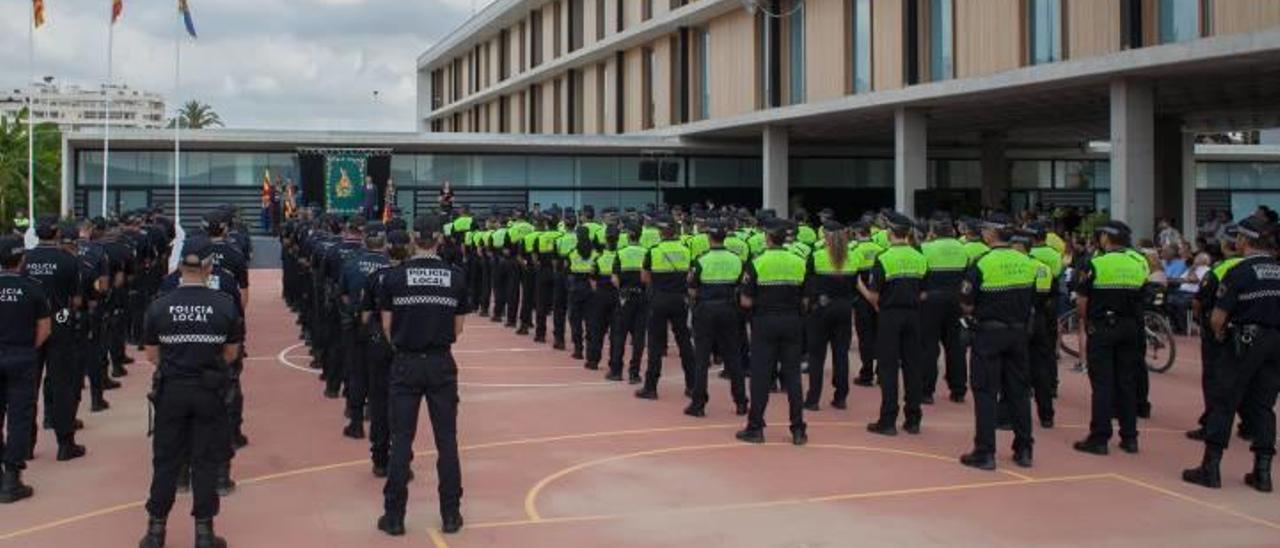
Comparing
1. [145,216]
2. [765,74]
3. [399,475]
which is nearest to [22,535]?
[399,475]

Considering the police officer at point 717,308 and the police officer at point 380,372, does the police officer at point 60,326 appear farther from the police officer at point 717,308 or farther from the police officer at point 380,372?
the police officer at point 717,308

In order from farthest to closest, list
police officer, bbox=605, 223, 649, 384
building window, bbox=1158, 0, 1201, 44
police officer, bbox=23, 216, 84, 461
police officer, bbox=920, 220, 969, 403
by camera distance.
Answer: building window, bbox=1158, 0, 1201, 44 → police officer, bbox=605, 223, 649, 384 → police officer, bbox=920, 220, 969, 403 → police officer, bbox=23, 216, 84, 461

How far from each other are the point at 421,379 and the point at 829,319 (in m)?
6.37

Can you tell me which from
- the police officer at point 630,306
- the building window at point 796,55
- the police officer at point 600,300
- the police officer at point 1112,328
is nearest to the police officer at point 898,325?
the police officer at point 1112,328

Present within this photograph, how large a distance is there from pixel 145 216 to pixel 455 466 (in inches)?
611

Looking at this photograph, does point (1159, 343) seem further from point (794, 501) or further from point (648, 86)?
point (648, 86)

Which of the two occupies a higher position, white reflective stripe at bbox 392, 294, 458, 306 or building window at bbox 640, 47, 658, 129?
building window at bbox 640, 47, 658, 129

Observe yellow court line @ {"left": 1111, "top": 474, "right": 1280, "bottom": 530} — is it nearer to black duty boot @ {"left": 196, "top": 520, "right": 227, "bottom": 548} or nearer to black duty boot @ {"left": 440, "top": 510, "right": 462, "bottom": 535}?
black duty boot @ {"left": 440, "top": 510, "right": 462, "bottom": 535}

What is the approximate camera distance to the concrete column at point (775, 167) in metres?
37.6

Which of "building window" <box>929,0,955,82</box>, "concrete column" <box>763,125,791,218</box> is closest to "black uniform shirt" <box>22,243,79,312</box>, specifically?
"building window" <box>929,0,955,82</box>

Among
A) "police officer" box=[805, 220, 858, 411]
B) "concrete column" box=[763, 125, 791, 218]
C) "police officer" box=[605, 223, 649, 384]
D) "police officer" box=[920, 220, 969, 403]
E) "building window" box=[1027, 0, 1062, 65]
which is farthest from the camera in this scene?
"concrete column" box=[763, 125, 791, 218]

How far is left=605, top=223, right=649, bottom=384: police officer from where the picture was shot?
14.7 meters

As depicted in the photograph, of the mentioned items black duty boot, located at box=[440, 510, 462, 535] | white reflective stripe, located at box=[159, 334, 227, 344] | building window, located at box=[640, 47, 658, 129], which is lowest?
black duty boot, located at box=[440, 510, 462, 535]

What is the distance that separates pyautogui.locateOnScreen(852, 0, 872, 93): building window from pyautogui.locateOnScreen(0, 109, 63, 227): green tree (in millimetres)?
42488
